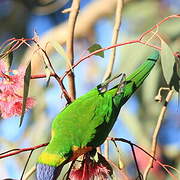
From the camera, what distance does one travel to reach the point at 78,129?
43.1 inches

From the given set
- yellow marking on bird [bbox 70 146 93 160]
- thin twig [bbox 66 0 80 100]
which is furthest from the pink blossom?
thin twig [bbox 66 0 80 100]

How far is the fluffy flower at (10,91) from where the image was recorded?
1090 mm

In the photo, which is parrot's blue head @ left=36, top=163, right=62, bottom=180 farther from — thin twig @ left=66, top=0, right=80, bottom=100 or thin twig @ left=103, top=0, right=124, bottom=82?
thin twig @ left=103, top=0, right=124, bottom=82

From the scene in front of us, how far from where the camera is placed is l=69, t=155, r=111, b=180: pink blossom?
3.54ft

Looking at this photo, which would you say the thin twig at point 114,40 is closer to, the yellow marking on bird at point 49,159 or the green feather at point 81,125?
the green feather at point 81,125

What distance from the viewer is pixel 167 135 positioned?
8.28 ft

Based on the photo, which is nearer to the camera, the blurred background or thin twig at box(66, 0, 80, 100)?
thin twig at box(66, 0, 80, 100)

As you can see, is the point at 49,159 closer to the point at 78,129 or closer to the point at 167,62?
the point at 78,129

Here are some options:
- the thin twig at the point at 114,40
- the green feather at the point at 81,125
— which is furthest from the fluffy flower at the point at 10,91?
the thin twig at the point at 114,40

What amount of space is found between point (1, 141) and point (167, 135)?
39.9 inches

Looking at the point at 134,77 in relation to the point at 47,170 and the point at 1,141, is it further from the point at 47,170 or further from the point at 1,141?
the point at 1,141

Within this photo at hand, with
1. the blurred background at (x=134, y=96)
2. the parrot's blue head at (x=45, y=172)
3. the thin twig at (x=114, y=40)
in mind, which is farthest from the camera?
the blurred background at (x=134, y=96)

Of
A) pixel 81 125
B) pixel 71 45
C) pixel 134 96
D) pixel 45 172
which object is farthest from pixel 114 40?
pixel 134 96

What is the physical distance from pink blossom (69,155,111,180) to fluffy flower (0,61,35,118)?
18 centimetres
